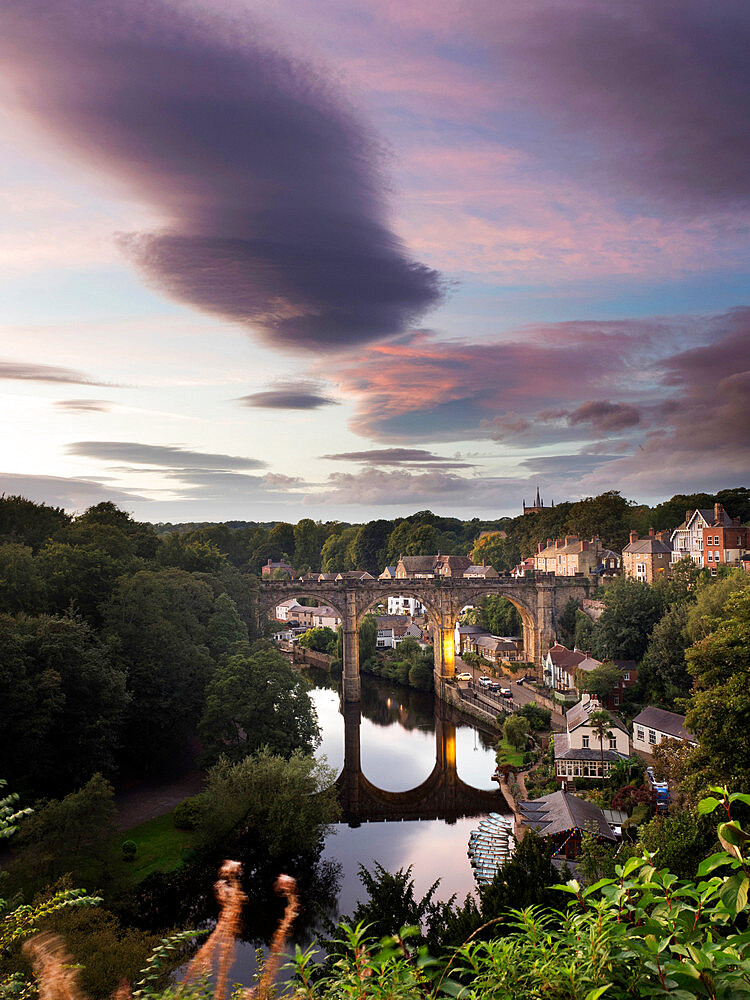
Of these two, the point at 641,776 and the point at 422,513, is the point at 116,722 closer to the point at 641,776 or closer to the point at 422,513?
the point at 641,776

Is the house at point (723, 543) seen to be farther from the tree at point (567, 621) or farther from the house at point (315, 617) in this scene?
the house at point (315, 617)

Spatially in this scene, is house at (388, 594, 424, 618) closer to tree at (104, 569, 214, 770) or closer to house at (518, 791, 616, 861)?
tree at (104, 569, 214, 770)

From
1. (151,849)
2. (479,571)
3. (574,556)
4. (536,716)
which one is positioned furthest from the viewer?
(479,571)

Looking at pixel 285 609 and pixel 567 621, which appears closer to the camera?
pixel 567 621

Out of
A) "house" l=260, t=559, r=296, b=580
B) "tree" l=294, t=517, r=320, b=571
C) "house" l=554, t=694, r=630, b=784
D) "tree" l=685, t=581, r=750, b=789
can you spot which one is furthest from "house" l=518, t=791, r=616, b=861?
"tree" l=294, t=517, r=320, b=571


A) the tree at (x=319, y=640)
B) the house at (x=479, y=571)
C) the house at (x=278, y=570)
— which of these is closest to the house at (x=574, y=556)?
the house at (x=479, y=571)

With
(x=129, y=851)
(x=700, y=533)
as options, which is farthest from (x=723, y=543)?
(x=129, y=851)

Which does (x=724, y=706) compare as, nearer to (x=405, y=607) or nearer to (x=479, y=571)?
(x=479, y=571)
